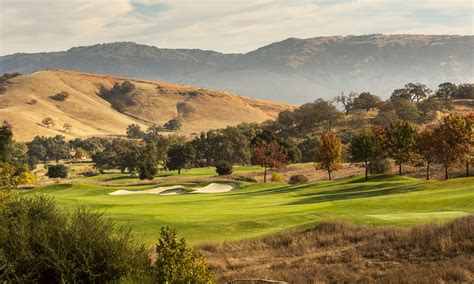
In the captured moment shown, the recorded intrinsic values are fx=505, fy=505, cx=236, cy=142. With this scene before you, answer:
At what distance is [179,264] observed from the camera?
1449 centimetres

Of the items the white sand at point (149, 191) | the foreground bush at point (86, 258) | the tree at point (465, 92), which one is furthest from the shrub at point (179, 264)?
the tree at point (465, 92)

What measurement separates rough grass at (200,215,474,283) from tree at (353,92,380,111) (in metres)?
156

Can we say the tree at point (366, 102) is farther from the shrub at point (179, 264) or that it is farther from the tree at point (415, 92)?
the shrub at point (179, 264)

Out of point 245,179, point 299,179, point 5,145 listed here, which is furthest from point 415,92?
point 5,145

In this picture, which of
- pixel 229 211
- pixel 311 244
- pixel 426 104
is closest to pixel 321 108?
pixel 426 104

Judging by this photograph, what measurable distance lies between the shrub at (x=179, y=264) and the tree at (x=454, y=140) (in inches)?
1687

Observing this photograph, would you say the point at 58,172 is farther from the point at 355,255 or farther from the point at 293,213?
the point at 355,255

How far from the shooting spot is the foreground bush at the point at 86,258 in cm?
1467

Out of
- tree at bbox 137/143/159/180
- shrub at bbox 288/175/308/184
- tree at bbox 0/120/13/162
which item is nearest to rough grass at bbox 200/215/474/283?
shrub at bbox 288/175/308/184

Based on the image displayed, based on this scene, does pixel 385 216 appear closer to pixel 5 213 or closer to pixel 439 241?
pixel 439 241

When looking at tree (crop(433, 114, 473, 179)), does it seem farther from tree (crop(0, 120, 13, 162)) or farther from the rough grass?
tree (crop(0, 120, 13, 162))

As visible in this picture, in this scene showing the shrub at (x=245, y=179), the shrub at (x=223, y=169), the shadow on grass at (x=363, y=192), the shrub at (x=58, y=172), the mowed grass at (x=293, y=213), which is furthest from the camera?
the shrub at (x=58, y=172)

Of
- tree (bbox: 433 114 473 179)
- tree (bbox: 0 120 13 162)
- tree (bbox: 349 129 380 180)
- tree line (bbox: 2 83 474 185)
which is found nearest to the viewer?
tree (bbox: 433 114 473 179)

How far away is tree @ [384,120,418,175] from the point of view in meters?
57.7
